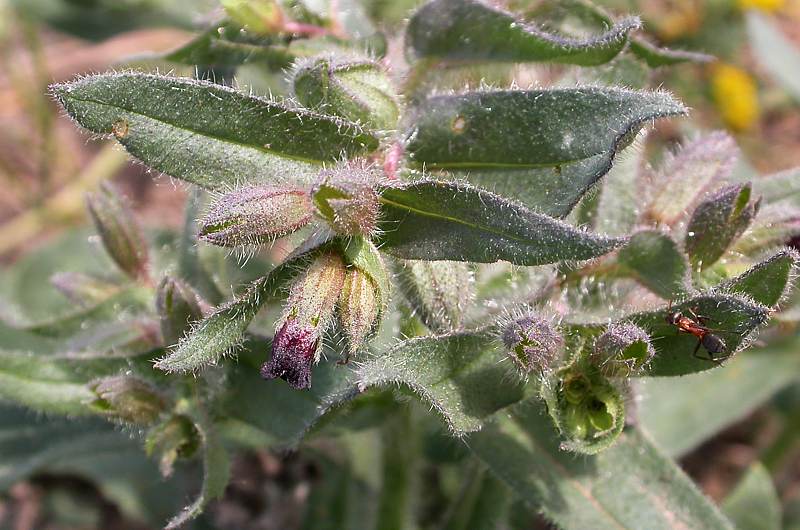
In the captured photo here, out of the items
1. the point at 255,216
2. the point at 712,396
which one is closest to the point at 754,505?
the point at 712,396

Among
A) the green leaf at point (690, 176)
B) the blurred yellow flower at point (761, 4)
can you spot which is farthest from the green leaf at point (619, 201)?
the blurred yellow flower at point (761, 4)

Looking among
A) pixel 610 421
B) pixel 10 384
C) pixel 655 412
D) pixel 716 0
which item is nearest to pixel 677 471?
pixel 610 421

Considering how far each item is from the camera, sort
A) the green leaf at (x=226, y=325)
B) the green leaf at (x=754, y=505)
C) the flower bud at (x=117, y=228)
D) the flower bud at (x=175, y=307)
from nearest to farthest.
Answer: the green leaf at (x=226, y=325), the flower bud at (x=175, y=307), the flower bud at (x=117, y=228), the green leaf at (x=754, y=505)

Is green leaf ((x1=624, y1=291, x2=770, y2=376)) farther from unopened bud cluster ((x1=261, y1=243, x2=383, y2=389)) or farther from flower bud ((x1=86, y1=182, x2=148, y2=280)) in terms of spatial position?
flower bud ((x1=86, y1=182, x2=148, y2=280))

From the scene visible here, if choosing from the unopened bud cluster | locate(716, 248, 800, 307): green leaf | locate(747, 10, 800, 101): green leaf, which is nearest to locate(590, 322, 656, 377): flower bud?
locate(716, 248, 800, 307): green leaf

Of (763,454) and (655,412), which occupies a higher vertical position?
(655,412)

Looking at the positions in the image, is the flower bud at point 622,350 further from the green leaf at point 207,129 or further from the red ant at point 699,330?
the green leaf at point 207,129

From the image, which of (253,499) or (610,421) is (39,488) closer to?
(253,499)
